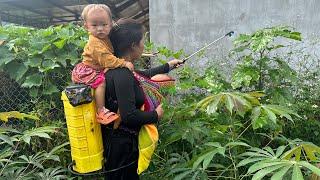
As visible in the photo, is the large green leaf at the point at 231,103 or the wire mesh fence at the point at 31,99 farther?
the wire mesh fence at the point at 31,99

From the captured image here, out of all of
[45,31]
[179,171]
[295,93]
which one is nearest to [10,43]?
[45,31]

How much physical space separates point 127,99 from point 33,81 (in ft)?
4.87

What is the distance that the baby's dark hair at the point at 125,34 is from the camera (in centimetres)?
197

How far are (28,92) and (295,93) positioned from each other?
2.32m

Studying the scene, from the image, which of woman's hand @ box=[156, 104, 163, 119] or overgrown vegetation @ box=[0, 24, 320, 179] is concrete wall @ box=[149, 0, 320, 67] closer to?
overgrown vegetation @ box=[0, 24, 320, 179]

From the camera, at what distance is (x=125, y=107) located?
1.86m

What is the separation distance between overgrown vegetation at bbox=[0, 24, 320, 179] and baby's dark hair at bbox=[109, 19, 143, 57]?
1.17 ft

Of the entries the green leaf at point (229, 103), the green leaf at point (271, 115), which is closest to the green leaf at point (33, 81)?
the green leaf at point (229, 103)

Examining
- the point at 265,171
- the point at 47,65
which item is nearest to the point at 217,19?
the point at 47,65

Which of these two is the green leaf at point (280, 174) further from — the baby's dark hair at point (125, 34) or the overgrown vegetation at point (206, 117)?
the baby's dark hair at point (125, 34)

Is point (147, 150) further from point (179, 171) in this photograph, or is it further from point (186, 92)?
point (186, 92)

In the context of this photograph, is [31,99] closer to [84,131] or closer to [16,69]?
[16,69]

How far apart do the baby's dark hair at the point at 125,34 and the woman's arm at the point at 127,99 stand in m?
0.14

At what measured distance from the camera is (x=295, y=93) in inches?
132
